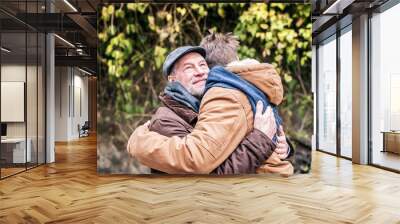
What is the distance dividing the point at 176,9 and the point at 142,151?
88.3 inches

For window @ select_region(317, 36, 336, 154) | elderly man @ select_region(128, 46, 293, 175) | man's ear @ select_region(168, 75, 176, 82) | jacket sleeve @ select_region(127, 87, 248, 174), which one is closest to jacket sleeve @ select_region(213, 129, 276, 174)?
elderly man @ select_region(128, 46, 293, 175)

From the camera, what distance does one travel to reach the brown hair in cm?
620

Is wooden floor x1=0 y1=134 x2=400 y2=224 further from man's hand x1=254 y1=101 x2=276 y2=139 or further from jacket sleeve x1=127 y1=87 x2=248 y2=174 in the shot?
man's hand x1=254 y1=101 x2=276 y2=139

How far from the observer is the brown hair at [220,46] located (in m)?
6.20

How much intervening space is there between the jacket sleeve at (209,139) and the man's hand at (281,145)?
64 cm

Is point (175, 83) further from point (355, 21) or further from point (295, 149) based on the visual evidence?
point (355, 21)

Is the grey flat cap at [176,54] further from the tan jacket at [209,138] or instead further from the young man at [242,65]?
the tan jacket at [209,138]

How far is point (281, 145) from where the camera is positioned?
Result: 6191mm

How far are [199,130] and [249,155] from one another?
33.6 inches

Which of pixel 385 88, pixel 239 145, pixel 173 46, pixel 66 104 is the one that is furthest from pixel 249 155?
pixel 66 104

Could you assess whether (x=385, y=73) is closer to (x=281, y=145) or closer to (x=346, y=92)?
(x=346, y=92)

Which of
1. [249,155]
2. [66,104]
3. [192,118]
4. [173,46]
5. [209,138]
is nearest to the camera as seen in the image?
[209,138]

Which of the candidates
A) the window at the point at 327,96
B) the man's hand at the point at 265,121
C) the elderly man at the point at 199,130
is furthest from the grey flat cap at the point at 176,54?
the window at the point at 327,96

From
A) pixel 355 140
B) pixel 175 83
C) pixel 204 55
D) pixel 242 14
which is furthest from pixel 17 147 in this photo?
pixel 355 140
